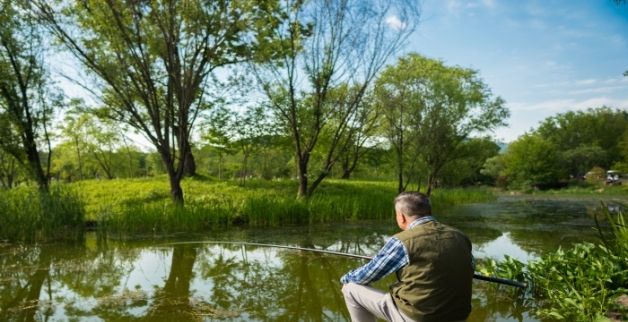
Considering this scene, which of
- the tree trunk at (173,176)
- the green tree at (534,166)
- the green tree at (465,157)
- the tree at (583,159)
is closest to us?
the tree trunk at (173,176)

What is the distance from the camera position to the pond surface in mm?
5039

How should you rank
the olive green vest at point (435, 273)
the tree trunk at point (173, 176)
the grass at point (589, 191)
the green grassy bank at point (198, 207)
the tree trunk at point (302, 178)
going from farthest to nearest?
the grass at point (589, 191), the tree trunk at point (302, 178), the tree trunk at point (173, 176), the green grassy bank at point (198, 207), the olive green vest at point (435, 273)

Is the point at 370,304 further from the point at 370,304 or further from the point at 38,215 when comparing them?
the point at 38,215

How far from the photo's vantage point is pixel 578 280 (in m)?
4.70

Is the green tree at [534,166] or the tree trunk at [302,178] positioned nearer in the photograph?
the tree trunk at [302,178]

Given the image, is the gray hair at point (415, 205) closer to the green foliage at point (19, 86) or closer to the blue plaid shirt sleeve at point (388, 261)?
the blue plaid shirt sleeve at point (388, 261)

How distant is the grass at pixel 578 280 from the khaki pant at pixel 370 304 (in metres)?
1.80

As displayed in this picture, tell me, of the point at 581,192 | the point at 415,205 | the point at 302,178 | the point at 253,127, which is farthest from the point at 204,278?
the point at 581,192

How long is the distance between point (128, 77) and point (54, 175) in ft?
139

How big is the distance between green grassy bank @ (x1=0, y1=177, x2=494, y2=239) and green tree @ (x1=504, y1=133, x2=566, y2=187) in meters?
27.1

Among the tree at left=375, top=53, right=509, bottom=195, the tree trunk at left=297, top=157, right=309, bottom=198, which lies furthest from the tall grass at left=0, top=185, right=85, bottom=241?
the tree at left=375, top=53, right=509, bottom=195

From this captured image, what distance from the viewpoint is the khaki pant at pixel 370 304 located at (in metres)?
3.19

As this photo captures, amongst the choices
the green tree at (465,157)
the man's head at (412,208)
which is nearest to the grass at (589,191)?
the green tree at (465,157)

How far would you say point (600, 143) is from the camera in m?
57.2
